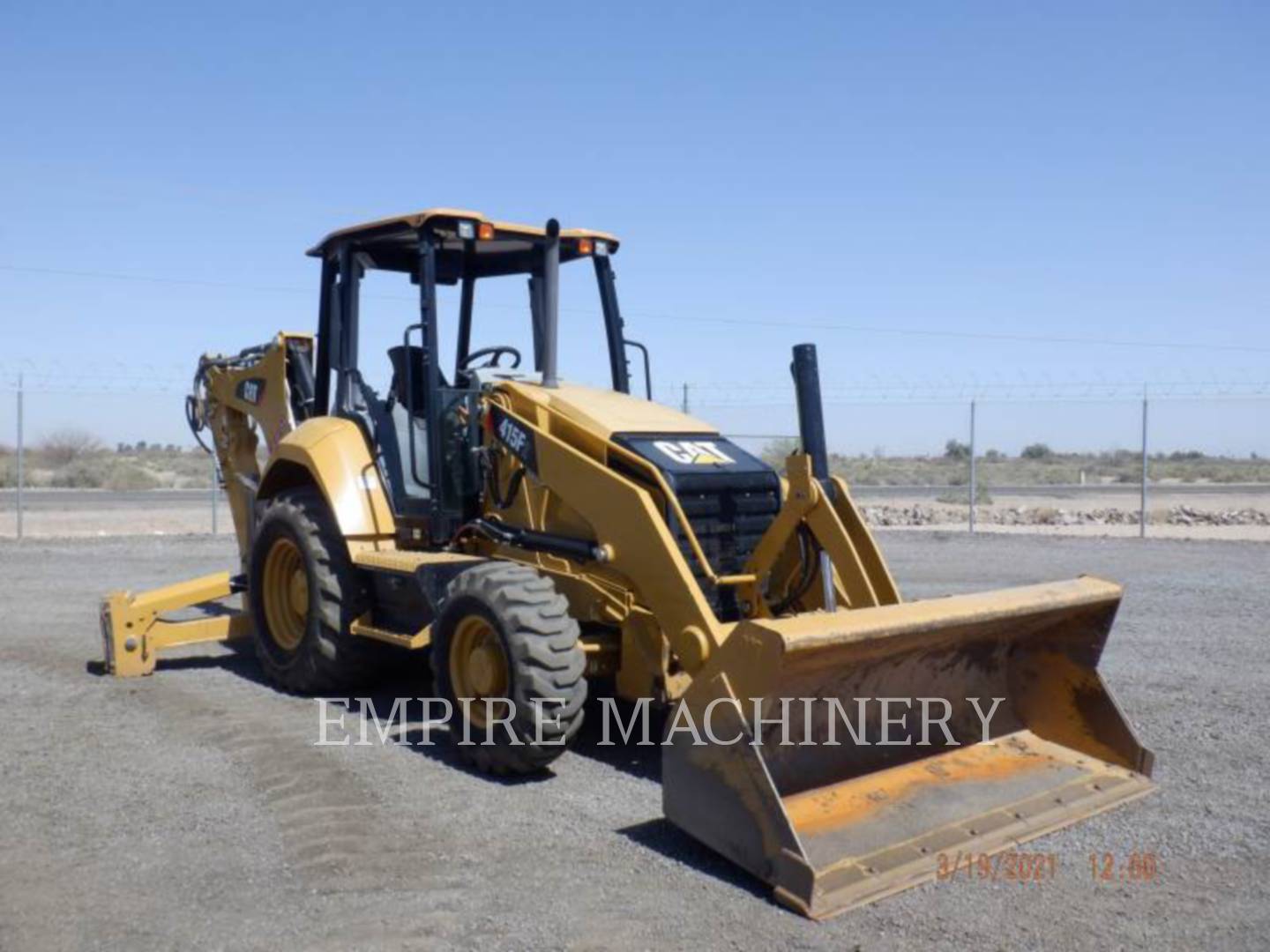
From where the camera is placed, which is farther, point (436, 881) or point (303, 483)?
point (303, 483)

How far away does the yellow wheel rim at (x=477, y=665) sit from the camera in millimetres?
5809

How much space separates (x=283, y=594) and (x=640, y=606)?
315 centimetres

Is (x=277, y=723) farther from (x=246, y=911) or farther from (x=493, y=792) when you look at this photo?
(x=246, y=911)

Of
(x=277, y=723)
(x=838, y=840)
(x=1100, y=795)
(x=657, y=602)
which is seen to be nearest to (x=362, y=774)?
(x=277, y=723)

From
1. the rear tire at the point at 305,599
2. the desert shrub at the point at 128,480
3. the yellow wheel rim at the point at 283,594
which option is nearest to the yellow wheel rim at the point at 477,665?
the rear tire at the point at 305,599

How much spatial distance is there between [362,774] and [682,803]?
6.12 ft

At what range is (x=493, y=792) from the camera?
5.63 m

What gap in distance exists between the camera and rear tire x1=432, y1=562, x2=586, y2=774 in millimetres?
5504

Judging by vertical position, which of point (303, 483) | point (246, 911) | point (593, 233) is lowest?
point (246, 911)

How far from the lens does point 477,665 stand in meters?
5.89

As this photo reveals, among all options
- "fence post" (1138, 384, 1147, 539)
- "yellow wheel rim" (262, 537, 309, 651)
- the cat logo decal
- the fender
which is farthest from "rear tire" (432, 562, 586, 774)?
"fence post" (1138, 384, 1147, 539)

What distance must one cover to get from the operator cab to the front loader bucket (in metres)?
2.62

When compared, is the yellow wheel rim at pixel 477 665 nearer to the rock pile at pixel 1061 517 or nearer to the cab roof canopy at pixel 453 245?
the cab roof canopy at pixel 453 245

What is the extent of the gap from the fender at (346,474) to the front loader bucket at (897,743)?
3015mm
